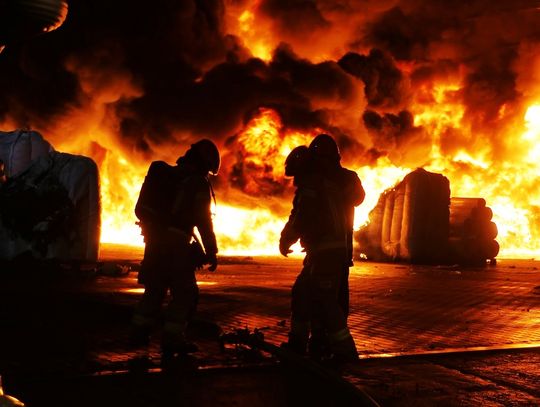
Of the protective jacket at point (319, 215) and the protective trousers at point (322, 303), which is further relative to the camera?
A: the protective jacket at point (319, 215)

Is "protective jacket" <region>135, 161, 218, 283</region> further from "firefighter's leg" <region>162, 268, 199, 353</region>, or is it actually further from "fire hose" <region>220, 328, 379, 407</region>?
"fire hose" <region>220, 328, 379, 407</region>

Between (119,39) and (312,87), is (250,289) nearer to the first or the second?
(312,87)

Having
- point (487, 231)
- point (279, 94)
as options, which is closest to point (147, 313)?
point (487, 231)

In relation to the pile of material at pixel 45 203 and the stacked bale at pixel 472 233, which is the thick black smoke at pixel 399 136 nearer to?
the stacked bale at pixel 472 233

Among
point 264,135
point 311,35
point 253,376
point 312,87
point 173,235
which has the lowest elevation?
point 253,376

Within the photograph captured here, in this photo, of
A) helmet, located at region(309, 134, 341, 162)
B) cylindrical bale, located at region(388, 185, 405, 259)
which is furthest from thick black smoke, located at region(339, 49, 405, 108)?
helmet, located at region(309, 134, 341, 162)

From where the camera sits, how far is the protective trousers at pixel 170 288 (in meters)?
5.27

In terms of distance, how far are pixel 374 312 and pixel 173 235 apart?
10.8 feet

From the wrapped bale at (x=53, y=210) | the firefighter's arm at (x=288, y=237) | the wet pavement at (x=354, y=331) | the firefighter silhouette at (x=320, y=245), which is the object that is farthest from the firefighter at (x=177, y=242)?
the wrapped bale at (x=53, y=210)

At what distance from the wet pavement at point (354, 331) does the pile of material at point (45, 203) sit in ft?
3.38

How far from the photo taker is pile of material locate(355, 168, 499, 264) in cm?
1814

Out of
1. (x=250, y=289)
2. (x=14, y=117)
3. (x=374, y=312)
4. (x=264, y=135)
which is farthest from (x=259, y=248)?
(x=374, y=312)

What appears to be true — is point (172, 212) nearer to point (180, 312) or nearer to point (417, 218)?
point (180, 312)

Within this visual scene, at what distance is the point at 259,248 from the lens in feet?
73.3
